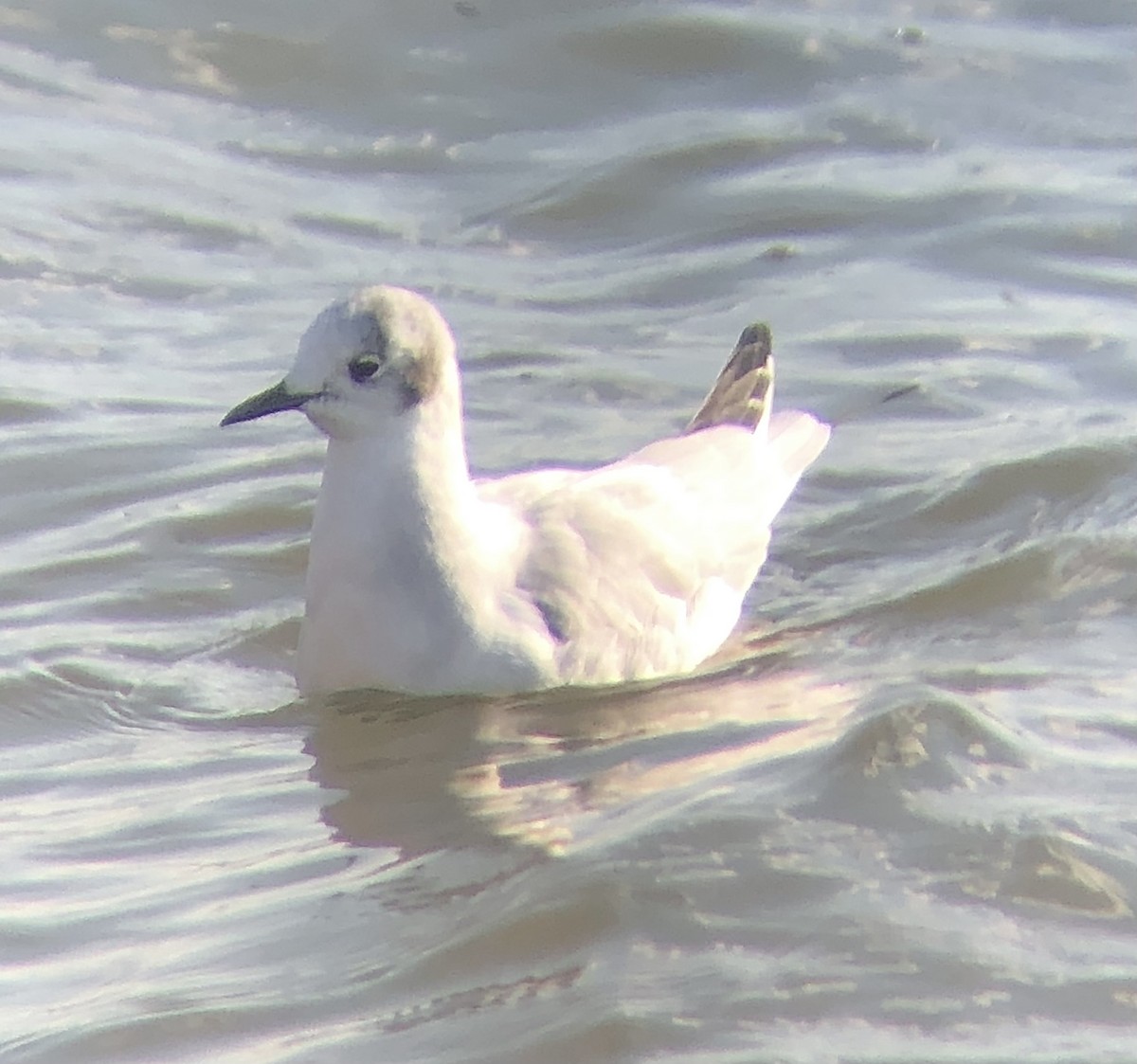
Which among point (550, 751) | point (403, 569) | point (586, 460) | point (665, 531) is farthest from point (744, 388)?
point (550, 751)

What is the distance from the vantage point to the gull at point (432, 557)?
6.90 m

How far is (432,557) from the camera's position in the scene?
6977 millimetres

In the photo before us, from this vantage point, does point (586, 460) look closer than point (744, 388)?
No

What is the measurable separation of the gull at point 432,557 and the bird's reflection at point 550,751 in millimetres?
90

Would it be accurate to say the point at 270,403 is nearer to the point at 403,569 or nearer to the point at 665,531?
the point at 403,569

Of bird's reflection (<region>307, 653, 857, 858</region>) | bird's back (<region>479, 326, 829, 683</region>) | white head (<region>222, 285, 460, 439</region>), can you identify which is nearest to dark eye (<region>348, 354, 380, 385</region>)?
white head (<region>222, 285, 460, 439</region>)

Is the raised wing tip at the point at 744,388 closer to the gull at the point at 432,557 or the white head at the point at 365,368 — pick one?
the gull at the point at 432,557

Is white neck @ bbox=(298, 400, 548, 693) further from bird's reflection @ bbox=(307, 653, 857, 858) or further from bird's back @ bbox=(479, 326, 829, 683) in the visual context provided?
bird's back @ bbox=(479, 326, 829, 683)

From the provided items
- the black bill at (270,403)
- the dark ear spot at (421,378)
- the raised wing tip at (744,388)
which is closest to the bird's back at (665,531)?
the raised wing tip at (744,388)

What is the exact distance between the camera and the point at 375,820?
20.7 ft

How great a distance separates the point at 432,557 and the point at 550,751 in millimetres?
647

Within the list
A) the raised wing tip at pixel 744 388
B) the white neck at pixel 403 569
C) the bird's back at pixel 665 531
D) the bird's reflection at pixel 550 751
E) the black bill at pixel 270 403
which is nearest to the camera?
the bird's reflection at pixel 550 751

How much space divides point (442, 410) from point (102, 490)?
1.91 meters

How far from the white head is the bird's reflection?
77 cm
